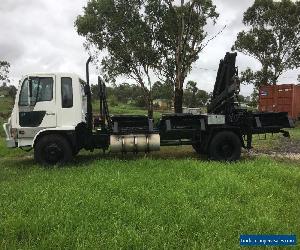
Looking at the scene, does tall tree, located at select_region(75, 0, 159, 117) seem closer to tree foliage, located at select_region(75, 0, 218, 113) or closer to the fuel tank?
tree foliage, located at select_region(75, 0, 218, 113)

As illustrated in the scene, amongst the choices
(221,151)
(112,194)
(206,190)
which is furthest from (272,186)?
(221,151)

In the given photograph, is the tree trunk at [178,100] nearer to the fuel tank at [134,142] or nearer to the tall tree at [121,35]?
the tall tree at [121,35]

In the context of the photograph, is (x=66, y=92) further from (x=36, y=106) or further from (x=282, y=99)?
(x=282, y=99)

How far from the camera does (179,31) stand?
28953mm

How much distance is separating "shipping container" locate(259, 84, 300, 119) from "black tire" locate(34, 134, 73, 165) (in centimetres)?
2215

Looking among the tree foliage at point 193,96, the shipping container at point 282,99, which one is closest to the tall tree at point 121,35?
the shipping container at point 282,99

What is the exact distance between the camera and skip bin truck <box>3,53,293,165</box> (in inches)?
497

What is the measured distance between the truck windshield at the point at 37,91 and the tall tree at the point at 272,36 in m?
33.1

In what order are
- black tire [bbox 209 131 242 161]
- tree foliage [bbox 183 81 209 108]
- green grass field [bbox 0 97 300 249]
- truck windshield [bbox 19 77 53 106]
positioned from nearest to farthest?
green grass field [bbox 0 97 300 249], truck windshield [bbox 19 77 53 106], black tire [bbox 209 131 242 161], tree foliage [bbox 183 81 209 108]

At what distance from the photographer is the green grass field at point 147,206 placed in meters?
6.07

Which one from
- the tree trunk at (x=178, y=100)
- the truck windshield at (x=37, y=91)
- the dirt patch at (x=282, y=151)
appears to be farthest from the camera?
the tree trunk at (x=178, y=100)

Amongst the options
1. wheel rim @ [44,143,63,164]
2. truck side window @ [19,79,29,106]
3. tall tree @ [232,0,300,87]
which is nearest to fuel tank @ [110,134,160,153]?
wheel rim @ [44,143,63,164]

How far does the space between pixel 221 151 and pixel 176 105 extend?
42.9 feet

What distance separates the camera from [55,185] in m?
9.25
